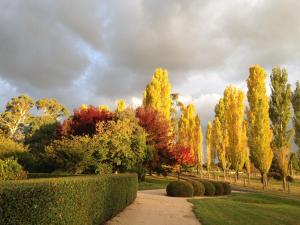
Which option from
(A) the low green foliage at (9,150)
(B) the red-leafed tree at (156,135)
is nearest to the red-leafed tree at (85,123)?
(B) the red-leafed tree at (156,135)

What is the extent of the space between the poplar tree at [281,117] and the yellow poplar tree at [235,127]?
26.8 ft

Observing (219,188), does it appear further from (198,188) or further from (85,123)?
(85,123)

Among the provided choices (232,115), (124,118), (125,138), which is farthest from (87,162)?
(232,115)

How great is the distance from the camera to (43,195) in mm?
5941

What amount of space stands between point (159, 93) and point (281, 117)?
1450 cm

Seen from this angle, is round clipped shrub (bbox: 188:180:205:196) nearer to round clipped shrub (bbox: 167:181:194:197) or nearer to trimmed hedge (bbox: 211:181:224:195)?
round clipped shrub (bbox: 167:181:194:197)

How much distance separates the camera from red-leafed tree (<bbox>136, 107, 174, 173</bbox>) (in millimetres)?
31047

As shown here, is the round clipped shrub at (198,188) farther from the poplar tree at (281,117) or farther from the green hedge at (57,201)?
the green hedge at (57,201)

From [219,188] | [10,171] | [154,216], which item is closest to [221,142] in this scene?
[219,188]

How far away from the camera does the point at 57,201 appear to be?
6492 mm

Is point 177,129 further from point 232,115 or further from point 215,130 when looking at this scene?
point 232,115

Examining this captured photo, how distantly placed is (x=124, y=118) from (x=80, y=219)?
19.1 meters

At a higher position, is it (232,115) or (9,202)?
(232,115)

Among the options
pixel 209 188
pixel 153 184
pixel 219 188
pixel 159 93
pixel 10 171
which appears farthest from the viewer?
Result: pixel 159 93
